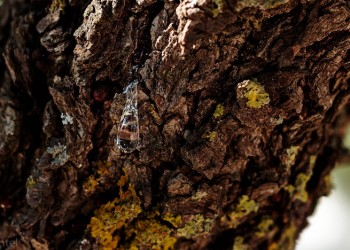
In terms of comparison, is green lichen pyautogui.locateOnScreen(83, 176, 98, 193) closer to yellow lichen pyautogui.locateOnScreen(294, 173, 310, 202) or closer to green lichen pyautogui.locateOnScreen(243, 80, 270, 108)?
green lichen pyautogui.locateOnScreen(243, 80, 270, 108)

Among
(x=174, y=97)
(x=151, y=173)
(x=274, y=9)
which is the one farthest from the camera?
(x=151, y=173)

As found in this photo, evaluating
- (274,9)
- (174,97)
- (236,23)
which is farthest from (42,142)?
(274,9)

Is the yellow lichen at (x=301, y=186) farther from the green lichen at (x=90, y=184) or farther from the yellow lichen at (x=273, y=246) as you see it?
the green lichen at (x=90, y=184)

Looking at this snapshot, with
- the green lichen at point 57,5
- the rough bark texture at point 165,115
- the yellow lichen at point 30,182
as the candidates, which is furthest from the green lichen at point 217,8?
the yellow lichen at point 30,182

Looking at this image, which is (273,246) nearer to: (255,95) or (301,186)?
(301,186)

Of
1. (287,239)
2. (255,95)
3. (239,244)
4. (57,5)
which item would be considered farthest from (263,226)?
(57,5)

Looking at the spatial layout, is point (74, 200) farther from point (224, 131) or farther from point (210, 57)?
point (210, 57)
